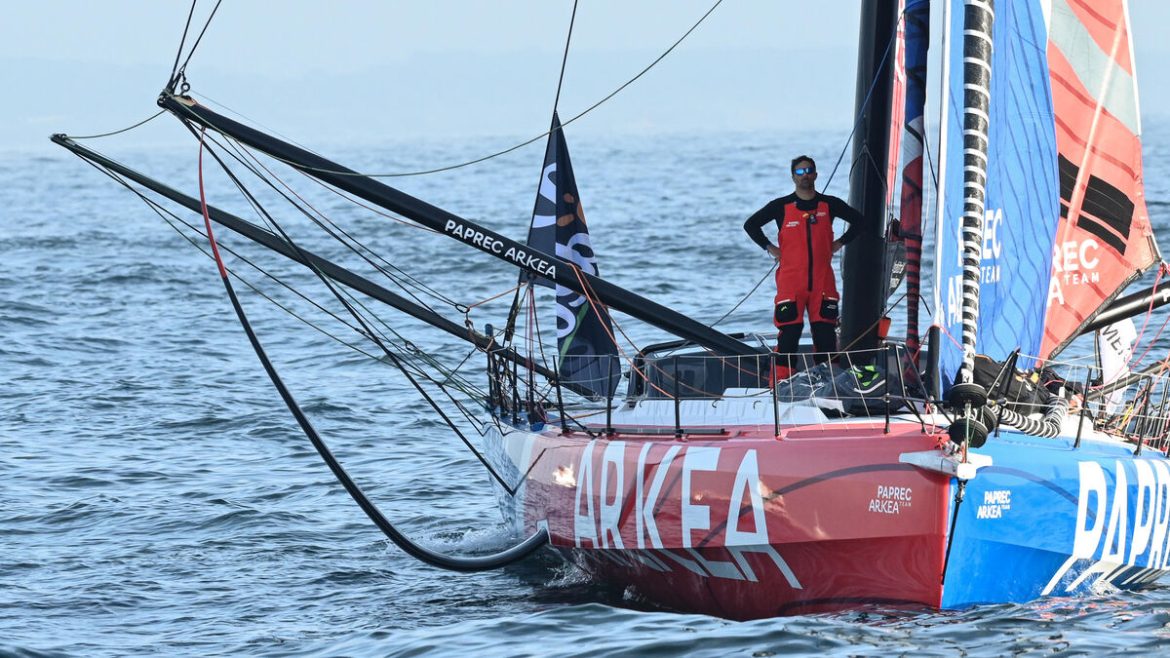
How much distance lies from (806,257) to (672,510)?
227 cm

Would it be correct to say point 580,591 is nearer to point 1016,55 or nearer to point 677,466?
point 677,466

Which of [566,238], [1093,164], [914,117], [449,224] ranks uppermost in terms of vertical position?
[914,117]

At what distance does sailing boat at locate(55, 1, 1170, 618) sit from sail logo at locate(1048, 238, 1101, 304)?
0.14 feet

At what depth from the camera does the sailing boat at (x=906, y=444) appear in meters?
8.21

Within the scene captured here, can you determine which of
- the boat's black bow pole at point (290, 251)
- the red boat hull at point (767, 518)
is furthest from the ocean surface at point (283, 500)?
the boat's black bow pole at point (290, 251)

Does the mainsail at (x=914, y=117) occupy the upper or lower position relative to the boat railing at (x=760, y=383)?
upper

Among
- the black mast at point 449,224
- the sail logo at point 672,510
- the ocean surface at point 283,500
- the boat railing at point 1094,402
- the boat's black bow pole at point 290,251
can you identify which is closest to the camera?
the sail logo at point 672,510

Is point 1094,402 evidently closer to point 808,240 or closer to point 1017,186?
point 1017,186

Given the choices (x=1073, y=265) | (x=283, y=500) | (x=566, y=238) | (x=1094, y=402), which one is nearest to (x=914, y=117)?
(x=1073, y=265)

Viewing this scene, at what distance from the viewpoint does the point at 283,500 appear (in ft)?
43.2

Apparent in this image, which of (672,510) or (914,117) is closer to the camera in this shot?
(672,510)

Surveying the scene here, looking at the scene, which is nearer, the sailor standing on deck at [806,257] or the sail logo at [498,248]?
the sail logo at [498,248]

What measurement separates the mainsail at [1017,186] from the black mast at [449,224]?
1607 millimetres

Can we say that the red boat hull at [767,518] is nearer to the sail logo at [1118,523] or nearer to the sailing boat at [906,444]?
the sailing boat at [906,444]
